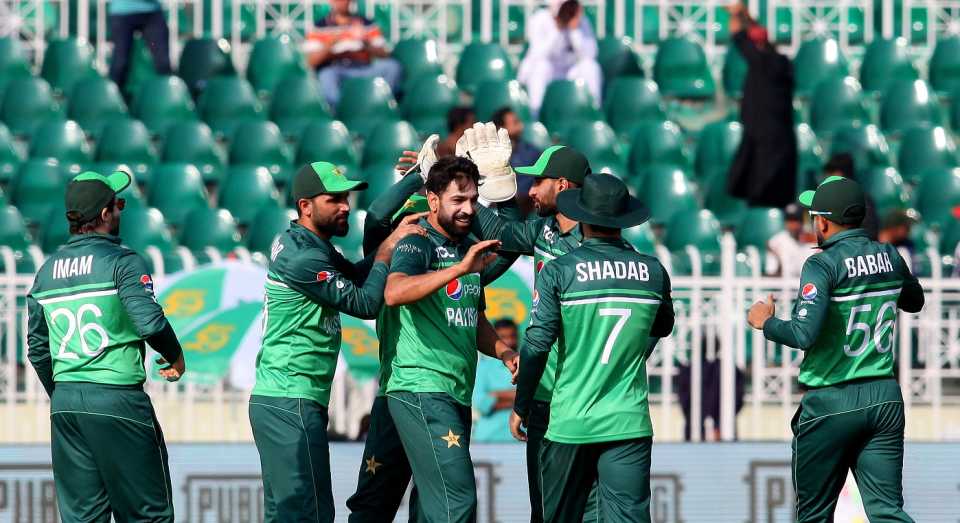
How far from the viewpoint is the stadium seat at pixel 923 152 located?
15242 mm

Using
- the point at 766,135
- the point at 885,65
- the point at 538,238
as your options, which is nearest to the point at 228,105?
the point at 766,135

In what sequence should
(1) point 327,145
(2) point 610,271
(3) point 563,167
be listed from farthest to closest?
(1) point 327,145 < (3) point 563,167 < (2) point 610,271

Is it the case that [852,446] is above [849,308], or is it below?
below

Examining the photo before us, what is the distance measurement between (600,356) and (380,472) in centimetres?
121

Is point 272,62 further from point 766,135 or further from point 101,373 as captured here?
point 101,373

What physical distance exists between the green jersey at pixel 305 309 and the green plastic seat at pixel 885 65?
9474 millimetres

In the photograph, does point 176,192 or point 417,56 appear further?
point 417,56

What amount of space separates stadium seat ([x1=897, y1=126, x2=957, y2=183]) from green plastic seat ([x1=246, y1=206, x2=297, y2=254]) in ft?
17.5

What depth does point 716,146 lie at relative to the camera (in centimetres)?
1516

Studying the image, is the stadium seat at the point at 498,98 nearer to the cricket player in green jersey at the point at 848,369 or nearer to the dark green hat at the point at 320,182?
the dark green hat at the point at 320,182

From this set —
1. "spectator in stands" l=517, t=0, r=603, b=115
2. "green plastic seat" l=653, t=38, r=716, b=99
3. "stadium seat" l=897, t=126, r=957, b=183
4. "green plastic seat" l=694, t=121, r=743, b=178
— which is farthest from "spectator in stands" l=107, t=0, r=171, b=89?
"stadium seat" l=897, t=126, r=957, b=183

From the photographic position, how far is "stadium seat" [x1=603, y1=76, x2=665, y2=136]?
15570 mm

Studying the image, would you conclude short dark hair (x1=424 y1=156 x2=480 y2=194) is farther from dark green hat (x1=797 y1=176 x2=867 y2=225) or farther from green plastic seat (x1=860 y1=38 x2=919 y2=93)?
green plastic seat (x1=860 y1=38 x2=919 y2=93)

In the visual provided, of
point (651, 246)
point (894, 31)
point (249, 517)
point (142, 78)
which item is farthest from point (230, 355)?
point (894, 31)
